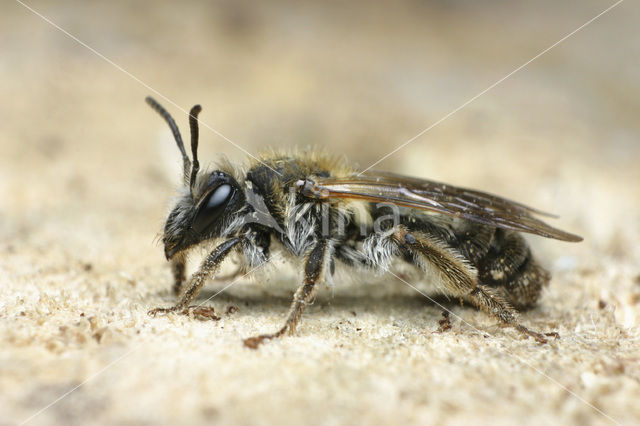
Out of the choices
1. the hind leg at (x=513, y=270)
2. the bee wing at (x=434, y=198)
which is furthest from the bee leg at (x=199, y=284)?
the hind leg at (x=513, y=270)

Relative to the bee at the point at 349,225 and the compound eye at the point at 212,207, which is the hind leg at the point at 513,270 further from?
the compound eye at the point at 212,207

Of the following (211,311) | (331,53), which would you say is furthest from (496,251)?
(331,53)

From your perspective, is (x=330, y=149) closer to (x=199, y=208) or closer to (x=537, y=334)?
(x=199, y=208)

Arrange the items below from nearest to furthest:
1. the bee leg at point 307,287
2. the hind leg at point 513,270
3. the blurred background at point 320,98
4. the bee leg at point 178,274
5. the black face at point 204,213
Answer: the bee leg at point 307,287
the black face at point 204,213
the hind leg at point 513,270
the bee leg at point 178,274
the blurred background at point 320,98

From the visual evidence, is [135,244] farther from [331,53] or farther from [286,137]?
[331,53]

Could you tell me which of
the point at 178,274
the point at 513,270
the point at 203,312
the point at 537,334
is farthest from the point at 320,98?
the point at 537,334
